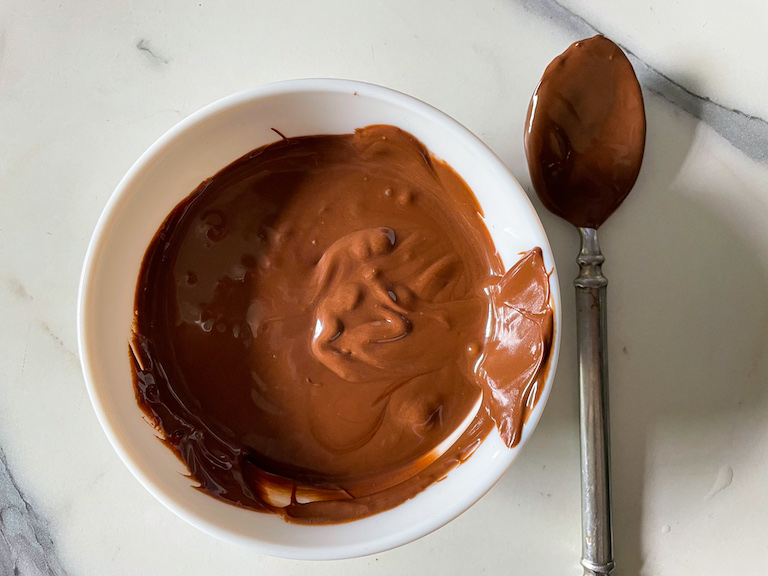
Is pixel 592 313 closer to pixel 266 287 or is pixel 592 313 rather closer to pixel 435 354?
pixel 435 354

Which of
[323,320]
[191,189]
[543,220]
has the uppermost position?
[543,220]

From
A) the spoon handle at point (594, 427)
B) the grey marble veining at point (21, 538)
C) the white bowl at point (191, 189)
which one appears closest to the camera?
the white bowl at point (191, 189)

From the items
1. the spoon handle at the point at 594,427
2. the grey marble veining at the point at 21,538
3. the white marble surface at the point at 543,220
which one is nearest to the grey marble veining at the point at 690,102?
the white marble surface at the point at 543,220

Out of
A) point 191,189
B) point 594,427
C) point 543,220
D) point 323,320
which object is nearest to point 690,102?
point 543,220

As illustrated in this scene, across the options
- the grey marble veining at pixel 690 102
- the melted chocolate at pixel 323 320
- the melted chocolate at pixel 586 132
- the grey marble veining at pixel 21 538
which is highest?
the grey marble veining at pixel 690 102

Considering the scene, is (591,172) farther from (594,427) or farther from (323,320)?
(323,320)

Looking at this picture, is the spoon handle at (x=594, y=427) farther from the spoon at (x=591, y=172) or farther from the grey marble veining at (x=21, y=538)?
the grey marble veining at (x=21, y=538)

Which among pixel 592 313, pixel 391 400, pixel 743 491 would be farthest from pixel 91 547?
pixel 743 491
